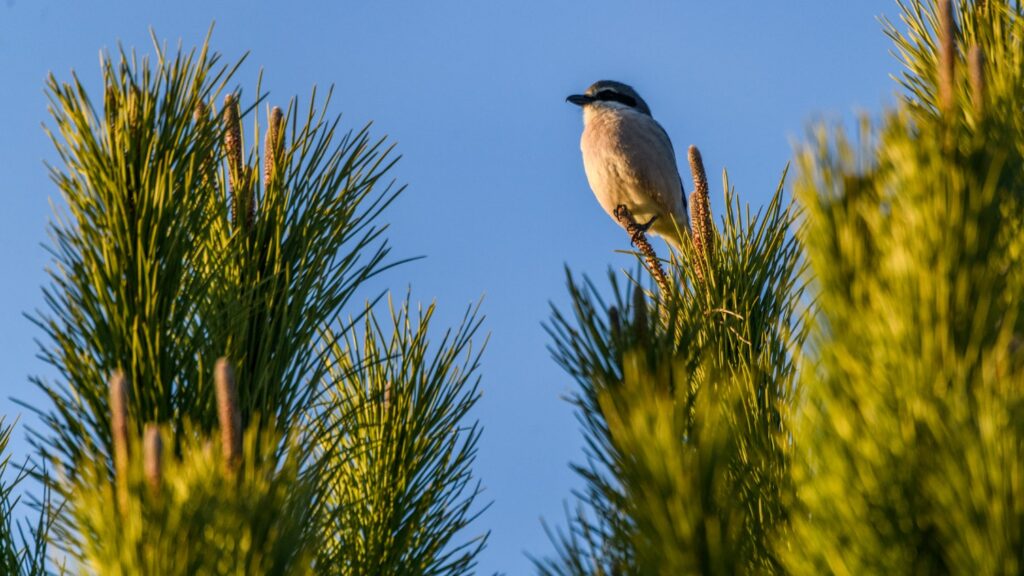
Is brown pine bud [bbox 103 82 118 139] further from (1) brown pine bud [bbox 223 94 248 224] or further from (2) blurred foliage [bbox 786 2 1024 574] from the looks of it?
(2) blurred foliage [bbox 786 2 1024 574]

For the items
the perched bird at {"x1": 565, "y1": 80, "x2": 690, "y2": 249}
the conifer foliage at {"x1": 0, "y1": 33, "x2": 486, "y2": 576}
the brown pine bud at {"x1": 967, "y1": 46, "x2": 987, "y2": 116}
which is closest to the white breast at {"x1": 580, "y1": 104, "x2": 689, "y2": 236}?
the perched bird at {"x1": 565, "y1": 80, "x2": 690, "y2": 249}

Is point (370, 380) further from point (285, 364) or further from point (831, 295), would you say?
point (831, 295)

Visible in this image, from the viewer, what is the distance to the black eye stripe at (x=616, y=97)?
842 centimetres

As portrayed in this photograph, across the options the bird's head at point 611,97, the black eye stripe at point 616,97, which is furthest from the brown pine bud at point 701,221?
the black eye stripe at point 616,97

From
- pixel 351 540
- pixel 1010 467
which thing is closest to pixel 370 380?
pixel 351 540

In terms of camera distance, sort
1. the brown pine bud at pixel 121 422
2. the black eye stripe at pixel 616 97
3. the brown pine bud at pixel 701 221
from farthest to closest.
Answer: the black eye stripe at pixel 616 97 → the brown pine bud at pixel 701 221 → the brown pine bud at pixel 121 422

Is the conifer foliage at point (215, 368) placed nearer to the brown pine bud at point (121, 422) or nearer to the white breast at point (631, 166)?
the brown pine bud at point (121, 422)

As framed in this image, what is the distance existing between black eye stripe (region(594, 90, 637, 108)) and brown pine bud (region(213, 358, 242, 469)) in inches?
289

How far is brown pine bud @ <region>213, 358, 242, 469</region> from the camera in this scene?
1192 mm

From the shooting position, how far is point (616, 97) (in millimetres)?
8516

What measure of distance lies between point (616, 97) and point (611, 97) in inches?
2.2

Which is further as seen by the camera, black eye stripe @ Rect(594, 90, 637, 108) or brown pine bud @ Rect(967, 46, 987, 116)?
black eye stripe @ Rect(594, 90, 637, 108)

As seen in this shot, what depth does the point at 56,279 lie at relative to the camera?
5.49ft

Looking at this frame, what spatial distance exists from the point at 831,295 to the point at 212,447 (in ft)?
2.26
